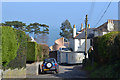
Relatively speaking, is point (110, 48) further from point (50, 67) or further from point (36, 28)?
point (36, 28)

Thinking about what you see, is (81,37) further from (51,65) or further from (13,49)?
(13,49)

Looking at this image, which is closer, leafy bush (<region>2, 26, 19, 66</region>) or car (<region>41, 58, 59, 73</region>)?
leafy bush (<region>2, 26, 19, 66</region>)

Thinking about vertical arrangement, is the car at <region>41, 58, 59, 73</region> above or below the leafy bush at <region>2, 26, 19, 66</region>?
below

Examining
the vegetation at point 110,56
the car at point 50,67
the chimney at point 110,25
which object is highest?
the chimney at point 110,25

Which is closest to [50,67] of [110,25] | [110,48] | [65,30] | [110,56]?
[110,48]

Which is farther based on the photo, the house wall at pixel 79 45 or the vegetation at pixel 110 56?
the house wall at pixel 79 45

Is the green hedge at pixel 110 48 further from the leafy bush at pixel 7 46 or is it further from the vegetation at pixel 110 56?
the leafy bush at pixel 7 46

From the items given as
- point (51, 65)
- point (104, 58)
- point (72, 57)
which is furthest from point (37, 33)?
point (104, 58)

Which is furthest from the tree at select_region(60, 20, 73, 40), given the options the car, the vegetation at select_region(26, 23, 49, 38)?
the car

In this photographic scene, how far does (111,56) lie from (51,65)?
912 cm

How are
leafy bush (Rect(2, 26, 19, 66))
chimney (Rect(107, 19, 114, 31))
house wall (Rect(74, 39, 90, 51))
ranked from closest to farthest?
leafy bush (Rect(2, 26, 19, 66)), chimney (Rect(107, 19, 114, 31)), house wall (Rect(74, 39, 90, 51))

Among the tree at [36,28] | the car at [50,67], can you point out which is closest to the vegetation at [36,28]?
the tree at [36,28]

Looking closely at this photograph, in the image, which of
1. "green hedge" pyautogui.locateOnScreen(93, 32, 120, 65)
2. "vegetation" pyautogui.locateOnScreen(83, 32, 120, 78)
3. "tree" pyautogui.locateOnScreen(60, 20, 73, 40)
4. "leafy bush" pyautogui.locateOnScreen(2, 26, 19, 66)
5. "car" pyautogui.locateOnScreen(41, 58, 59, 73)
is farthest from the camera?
"tree" pyautogui.locateOnScreen(60, 20, 73, 40)

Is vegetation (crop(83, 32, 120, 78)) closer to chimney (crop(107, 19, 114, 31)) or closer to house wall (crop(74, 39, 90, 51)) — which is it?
chimney (crop(107, 19, 114, 31))
